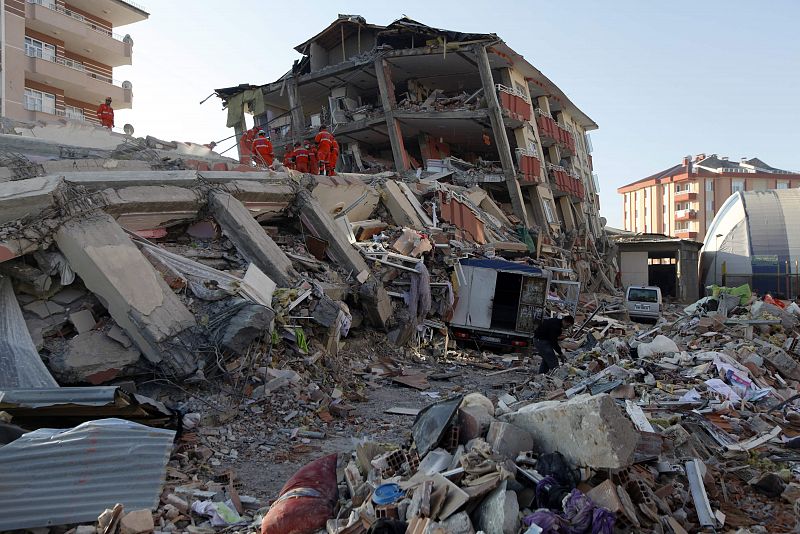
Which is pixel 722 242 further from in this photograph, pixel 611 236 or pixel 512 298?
pixel 512 298

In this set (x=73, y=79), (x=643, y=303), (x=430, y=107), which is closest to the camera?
(x=643, y=303)

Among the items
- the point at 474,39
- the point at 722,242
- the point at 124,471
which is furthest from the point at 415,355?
the point at 722,242

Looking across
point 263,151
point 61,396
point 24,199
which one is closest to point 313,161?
point 263,151

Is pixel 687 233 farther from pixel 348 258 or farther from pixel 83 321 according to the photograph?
pixel 83 321

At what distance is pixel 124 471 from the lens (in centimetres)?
512

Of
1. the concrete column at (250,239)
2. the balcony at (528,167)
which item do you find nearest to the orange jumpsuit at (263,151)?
the concrete column at (250,239)

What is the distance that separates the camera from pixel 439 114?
84.0ft

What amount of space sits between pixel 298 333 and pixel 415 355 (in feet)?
12.6

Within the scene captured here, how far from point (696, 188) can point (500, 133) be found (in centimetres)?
3885

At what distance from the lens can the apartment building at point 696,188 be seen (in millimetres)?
55656

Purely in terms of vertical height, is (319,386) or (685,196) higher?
(685,196)

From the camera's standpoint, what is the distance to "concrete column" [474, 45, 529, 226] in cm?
2472

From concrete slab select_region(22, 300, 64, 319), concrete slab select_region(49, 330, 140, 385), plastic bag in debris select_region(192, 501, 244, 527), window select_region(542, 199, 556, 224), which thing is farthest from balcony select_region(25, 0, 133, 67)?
plastic bag in debris select_region(192, 501, 244, 527)

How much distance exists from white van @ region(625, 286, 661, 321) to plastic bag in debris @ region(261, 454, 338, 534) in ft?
54.9
